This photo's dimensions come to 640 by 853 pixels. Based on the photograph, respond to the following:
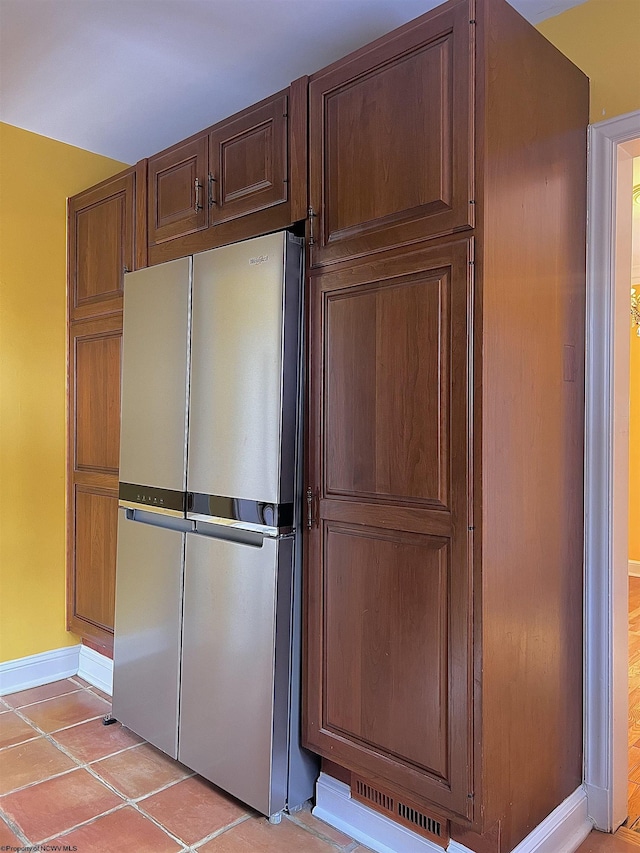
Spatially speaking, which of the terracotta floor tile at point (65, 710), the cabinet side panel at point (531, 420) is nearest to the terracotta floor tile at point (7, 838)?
the terracotta floor tile at point (65, 710)

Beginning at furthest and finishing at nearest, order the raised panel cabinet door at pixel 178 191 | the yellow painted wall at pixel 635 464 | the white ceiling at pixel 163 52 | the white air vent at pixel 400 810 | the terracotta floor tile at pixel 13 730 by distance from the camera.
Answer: the yellow painted wall at pixel 635 464, the terracotta floor tile at pixel 13 730, the raised panel cabinet door at pixel 178 191, the white ceiling at pixel 163 52, the white air vent at pixel 400 810

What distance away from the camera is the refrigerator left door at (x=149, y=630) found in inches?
85.6

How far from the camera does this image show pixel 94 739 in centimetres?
241

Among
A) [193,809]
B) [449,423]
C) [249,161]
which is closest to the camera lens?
[449,423]

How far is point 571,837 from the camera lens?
184 cm

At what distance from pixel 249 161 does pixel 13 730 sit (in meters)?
2.29

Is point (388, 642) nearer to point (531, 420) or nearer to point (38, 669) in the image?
point (531, 420)

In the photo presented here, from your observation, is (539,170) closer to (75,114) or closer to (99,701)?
(75,114)

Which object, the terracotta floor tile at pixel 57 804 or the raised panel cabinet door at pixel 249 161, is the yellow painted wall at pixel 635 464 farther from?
the terracotta floor tile at pixel 57 804

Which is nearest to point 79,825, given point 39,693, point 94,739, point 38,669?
point 94,739

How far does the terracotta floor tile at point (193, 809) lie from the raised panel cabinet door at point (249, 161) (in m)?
1.90

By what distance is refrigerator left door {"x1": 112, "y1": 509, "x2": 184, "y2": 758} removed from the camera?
7.13ft

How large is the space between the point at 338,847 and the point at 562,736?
28.2 inches

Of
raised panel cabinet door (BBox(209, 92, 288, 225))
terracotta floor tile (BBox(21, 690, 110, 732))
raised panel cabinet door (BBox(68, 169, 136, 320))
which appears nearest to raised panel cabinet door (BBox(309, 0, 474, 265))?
raised panel cabinet door (BBox(209, 92, 288, 225))
